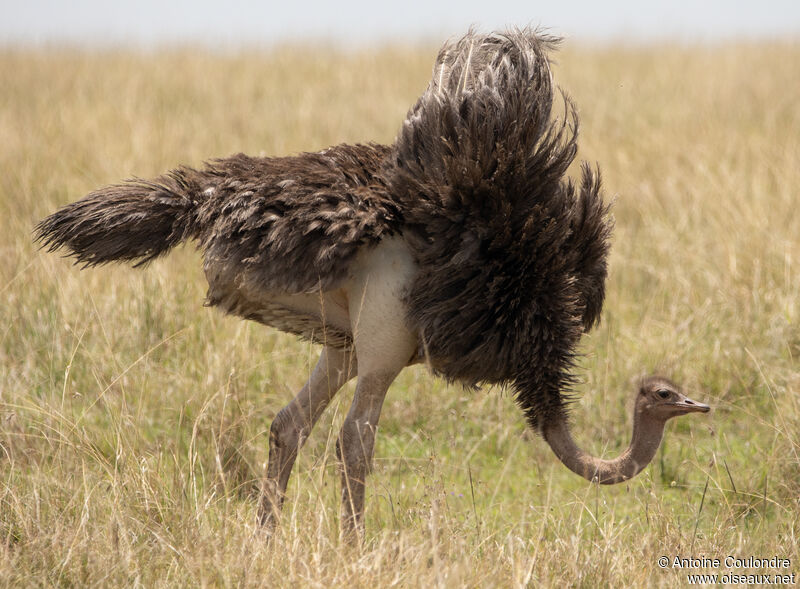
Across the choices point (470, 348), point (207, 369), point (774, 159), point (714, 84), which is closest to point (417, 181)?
point (470, 348)

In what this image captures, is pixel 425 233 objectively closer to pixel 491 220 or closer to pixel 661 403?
pixel 491 220

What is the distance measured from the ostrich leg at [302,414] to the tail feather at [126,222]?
0.72 m

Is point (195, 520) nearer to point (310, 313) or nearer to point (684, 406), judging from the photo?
point (310, 313)

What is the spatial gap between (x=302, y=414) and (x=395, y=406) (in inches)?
50.6

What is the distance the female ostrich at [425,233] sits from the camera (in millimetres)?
3129

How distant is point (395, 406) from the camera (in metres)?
4.82

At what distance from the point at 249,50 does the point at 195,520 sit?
1191 cm

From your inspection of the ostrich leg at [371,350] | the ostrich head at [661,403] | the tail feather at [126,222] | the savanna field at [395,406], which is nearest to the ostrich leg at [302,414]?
the savanna field at [395,406]

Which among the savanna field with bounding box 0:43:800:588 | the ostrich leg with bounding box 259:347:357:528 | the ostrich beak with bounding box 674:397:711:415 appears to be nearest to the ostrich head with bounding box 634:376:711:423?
the ostrich beak with bounding box 674:397:711:415

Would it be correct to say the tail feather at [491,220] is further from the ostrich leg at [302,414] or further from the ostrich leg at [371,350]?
the ostrich leg at [302,414]

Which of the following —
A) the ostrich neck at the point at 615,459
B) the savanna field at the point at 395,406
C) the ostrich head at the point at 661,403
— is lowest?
the savanna field at the point at 395,406

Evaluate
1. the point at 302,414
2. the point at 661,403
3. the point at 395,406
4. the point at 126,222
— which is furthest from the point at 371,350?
the point at 395,406

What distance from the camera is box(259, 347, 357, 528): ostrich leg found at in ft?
11.8

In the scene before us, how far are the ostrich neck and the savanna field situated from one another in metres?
0.14
